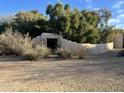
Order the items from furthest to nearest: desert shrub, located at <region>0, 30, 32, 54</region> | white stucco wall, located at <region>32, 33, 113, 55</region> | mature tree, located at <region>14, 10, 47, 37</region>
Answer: mature tree, located at <region>14, 10, 47, 37</region>
white stucco wall, located at <region>32, 33, 113, 55</region>
desert shrub, located at <region>0, 30, 32, 54</region>

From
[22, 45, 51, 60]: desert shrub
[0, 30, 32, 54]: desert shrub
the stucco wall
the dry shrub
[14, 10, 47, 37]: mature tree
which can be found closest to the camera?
[22, 45, 51, 60]: desert shrub

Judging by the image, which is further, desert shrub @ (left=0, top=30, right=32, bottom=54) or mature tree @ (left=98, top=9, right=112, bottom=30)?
mature tree @ (left=98, top=9, right=112, bottom=30)

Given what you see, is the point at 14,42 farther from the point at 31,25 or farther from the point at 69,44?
the point at 31,25

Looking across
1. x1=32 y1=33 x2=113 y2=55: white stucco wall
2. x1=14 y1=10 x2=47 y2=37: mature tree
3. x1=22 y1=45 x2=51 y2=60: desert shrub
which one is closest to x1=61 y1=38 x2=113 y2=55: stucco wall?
x1=32 y1=33 x2=113 y2=55: white stucco wall

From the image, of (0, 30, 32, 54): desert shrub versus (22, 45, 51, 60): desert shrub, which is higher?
(0, 30, 32, 54): desert shrub

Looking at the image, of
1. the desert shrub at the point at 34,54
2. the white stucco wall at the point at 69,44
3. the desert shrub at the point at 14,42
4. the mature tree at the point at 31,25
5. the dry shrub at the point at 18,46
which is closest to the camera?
the desert shrub at the point at 34,54

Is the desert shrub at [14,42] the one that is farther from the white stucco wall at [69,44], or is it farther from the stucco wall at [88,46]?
the stucco wall at [88,46]

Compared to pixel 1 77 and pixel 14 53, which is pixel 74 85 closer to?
pixel 1 77

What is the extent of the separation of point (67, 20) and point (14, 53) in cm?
801

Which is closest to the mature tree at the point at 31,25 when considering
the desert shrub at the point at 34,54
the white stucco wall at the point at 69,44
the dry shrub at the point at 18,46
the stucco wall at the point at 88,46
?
the white stucco wall at the point at 69,44

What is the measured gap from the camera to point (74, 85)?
11914 mm

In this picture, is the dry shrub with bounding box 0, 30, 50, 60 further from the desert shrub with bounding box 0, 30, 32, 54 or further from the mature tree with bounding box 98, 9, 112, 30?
the mature tree with bounding box 98, 9, 112, 30

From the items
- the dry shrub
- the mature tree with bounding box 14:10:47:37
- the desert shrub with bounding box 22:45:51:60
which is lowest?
the desert shrub with bounding box 22:45:51:60

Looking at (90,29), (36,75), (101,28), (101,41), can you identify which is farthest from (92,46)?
(36,75)
